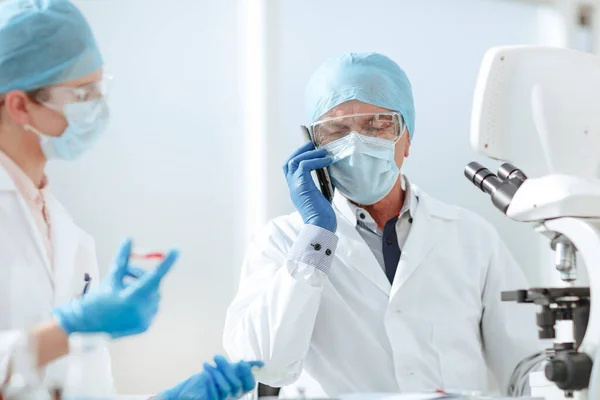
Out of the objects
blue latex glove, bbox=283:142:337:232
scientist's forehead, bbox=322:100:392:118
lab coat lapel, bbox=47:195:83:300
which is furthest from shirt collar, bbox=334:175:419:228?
lab coat lapel, bbox=47:195:83:300

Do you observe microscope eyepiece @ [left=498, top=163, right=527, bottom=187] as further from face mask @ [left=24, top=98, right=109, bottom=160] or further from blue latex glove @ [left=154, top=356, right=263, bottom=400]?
face mask @ [left=24, top=98, right=109, bottom=160]

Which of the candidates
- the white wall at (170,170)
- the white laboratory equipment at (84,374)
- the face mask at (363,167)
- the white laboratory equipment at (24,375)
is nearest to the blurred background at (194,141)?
the white wall at (170,170)

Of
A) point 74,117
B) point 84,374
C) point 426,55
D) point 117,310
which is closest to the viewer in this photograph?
point 84,374

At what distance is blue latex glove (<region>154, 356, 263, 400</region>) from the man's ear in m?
0.59

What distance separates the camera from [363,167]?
6.31 ft

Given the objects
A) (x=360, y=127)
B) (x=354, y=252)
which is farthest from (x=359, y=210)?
(x=360, y=127)

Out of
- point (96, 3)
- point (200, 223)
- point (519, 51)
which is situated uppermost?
point (96, 3)

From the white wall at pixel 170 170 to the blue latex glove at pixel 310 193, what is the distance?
686 millimetres

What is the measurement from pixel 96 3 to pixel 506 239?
182cm

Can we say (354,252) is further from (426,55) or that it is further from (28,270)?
(426,55)

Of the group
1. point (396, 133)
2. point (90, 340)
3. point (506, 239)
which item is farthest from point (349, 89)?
point (506, 239)

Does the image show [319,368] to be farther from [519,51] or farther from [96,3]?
[96,3]

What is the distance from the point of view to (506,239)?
313 centimetres

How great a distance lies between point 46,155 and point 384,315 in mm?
912
